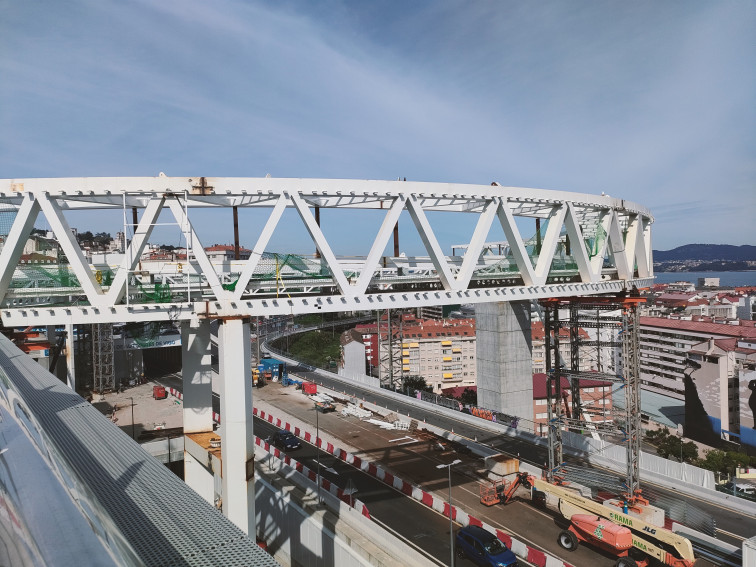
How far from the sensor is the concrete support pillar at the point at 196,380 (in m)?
16.0

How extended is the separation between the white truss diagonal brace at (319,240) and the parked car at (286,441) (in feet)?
62.9

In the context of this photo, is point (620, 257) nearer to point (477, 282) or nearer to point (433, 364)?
point (477, 282)

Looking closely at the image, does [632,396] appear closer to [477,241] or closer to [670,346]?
[477,241]

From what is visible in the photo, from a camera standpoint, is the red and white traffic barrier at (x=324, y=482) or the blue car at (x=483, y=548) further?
the red and white traffic barrier at (x=324, y=482)

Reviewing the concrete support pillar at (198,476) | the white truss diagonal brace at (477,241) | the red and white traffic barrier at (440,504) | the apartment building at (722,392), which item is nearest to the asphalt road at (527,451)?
the red and white traffic barrier at (440,504)

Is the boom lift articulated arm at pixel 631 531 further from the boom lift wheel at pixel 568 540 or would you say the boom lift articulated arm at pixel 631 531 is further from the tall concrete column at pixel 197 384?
the tall concrete column at pixel 197 384

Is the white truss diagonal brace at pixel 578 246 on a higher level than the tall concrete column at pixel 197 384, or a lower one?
higher

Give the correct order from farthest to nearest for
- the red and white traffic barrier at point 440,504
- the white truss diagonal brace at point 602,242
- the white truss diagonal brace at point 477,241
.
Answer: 1. the white truss diagonal brace at point 602,242
2. the red and white traffic barrier at point 440,504
3. the white truss diagonal brace at point 477,241

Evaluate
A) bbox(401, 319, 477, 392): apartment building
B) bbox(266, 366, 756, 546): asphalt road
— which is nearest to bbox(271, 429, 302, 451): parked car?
bbox(266, 366, 756, 546): asphalt road

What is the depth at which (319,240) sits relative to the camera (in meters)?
12.4

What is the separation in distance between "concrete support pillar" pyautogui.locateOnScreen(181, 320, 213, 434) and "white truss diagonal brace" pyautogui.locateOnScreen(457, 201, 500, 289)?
26.8ft

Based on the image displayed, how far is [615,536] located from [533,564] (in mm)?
2917

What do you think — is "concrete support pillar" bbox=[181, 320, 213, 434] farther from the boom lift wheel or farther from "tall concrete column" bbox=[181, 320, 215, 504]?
the boom lift wheel

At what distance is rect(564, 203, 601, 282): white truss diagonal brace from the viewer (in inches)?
635
